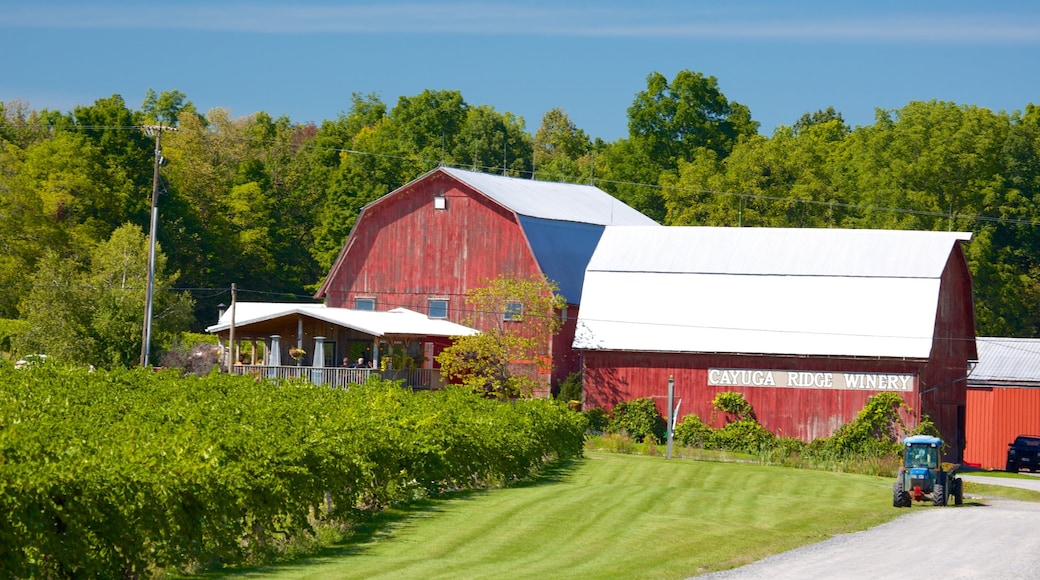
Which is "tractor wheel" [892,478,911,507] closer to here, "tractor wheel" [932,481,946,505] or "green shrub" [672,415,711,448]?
"tractor wheel" [932,481,946,505]

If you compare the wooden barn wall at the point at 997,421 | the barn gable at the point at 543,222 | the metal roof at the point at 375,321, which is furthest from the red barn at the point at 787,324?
the wooden barn wall at the point at 997,421

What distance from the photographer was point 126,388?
100 ft

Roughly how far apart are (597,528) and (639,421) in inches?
1101

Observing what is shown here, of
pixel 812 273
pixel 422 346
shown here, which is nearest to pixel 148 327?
pixel 422 346

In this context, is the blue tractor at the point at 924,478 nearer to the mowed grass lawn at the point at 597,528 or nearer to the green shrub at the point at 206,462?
the mowed grass lawn at the point at 597,528

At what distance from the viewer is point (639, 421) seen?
2016 inches

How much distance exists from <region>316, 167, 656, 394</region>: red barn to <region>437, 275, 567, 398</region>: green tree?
719 millimetres

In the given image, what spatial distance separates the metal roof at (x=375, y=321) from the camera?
51906mm

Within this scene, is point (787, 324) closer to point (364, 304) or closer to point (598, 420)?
point (598, 420)

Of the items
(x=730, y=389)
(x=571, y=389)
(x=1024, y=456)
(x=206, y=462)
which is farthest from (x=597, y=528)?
(x=1024, y=456)

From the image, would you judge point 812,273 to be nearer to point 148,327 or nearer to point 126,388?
point 148,327

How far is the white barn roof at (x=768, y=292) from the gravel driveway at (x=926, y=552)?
18742 millimetres

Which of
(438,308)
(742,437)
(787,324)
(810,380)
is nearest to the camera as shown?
(742,437)

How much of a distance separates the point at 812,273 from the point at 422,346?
48.9 ft
